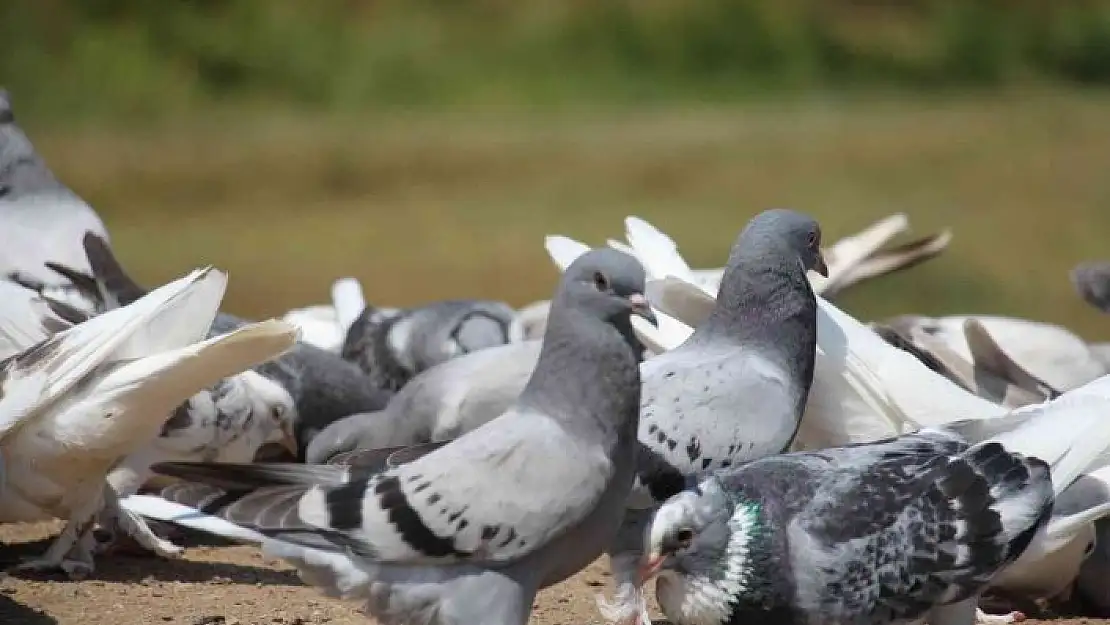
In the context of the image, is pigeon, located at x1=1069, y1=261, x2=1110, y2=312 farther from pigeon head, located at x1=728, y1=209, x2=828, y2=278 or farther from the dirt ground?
pigeon head, located at x1=728, y1=209, x2=828, y2=278

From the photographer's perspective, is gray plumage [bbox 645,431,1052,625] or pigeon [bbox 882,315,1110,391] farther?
pigeon [bbox 882,315,1110,391]

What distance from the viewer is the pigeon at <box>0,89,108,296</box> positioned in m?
6.36

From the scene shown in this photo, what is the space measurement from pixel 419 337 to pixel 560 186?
17.3 feet

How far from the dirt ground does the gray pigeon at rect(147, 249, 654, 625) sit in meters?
0.86

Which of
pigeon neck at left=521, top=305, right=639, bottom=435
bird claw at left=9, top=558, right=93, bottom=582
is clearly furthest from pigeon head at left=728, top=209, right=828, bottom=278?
bird claw at left=9, top=558, right=93, bottom=582

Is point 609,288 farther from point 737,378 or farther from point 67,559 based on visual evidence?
point 67,559

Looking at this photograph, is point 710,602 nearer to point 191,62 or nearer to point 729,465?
point 729,465

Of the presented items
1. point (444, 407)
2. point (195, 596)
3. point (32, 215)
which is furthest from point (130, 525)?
point (32, 215)

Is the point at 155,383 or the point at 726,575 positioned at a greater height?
the point at 155,383

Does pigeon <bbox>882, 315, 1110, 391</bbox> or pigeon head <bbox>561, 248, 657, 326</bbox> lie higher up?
pigeon head <bbox>561, 248, 657, 326</bbox>

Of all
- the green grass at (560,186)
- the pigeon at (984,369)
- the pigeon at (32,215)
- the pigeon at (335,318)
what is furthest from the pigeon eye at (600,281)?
the green grass at (560,186)

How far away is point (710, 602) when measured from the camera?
3674mm

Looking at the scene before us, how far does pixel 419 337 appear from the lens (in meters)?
7.22

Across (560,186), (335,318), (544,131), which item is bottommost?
(560,186)
